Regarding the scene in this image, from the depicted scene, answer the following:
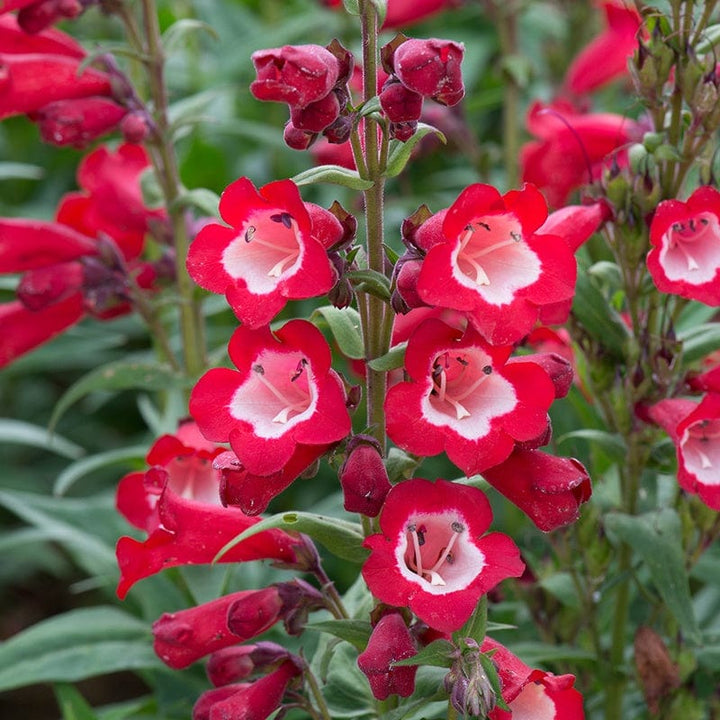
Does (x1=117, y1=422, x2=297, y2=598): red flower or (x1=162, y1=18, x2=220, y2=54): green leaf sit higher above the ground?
(x1=162, y1=18, x2=220, y2=54): green leaf

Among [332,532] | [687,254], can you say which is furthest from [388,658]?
[687,254]

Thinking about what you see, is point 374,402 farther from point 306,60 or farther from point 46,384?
point 46,384

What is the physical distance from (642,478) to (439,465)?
672 mm

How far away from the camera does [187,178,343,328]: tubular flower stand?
104 cm

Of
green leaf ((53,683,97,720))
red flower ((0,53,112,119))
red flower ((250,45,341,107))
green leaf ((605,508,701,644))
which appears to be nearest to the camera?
red flower ((250,45,341,107))

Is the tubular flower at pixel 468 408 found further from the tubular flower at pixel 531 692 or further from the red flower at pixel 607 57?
the red flower at pixel 607 57

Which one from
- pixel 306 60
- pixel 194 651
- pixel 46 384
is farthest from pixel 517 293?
pixel 46 384

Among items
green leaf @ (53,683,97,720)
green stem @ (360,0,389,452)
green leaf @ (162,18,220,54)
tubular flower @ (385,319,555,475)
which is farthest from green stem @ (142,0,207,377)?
tubular flower @ (385,319,555,475)

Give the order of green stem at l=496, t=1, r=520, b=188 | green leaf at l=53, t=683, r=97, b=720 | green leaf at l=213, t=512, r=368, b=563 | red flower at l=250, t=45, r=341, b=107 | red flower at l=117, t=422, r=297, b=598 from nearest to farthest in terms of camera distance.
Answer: red flower at l=250, t=45, r=341, b=107 → green leaf at l=213, t=512, r=368, b=563 → red flower at l=117, t=422, r=297, b=598 → green leaf at l=53, t=683, r=97, b=720 → green stem at l=496, t=1, r=520, b=188

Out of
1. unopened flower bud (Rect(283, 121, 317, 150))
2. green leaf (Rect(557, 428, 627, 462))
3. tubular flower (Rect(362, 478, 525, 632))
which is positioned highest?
unopened flower bud (Rect(283, 121, 317, 150))

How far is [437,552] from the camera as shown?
112 centimetres

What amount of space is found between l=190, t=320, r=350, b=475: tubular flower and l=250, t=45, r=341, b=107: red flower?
0.67ft

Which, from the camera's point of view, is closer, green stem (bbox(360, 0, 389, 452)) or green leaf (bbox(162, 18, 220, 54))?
green stem (bbox(360, 0, 389, 452))

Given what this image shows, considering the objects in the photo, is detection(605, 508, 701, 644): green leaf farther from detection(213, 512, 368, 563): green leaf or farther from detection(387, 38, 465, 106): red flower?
detection(387, 38, 465, 106): red flower
